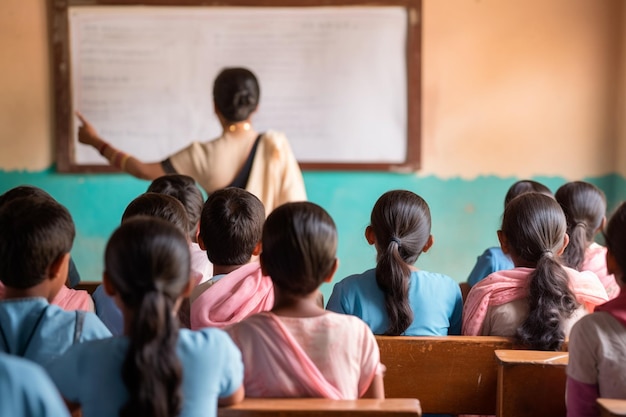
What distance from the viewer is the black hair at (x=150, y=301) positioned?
137 cm

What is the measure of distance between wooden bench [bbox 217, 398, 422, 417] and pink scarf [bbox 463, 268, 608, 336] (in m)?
0.94

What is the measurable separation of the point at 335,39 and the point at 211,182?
4.80ft

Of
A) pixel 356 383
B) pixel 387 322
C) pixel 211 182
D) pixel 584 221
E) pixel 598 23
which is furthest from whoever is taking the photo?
pixel 598 23

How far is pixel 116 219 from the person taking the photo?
508 centimetres

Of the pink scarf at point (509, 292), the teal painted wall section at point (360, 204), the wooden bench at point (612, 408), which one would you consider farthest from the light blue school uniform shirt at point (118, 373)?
the teal painted wall section at point (360, 204)

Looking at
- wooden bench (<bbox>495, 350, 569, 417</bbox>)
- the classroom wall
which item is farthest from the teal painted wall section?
wooden bench (<bbox>495, 350, 569, 417</bbox>)

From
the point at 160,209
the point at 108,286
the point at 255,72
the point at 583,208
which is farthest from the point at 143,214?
the point at 255,72

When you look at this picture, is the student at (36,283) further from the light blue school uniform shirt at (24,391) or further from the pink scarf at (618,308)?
the pink scarf at (618,308)

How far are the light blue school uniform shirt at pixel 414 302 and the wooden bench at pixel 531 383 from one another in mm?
437

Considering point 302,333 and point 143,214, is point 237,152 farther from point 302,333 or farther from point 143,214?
point 302,333

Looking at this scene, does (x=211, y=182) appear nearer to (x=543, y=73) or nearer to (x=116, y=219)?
(x=116, y=219)

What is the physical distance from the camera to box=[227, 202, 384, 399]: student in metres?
1.62

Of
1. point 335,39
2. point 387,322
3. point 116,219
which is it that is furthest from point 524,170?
point 387,322

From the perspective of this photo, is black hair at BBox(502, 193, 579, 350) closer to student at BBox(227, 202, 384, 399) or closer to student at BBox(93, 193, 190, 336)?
student at BBox(227, 202, 384, 399)
